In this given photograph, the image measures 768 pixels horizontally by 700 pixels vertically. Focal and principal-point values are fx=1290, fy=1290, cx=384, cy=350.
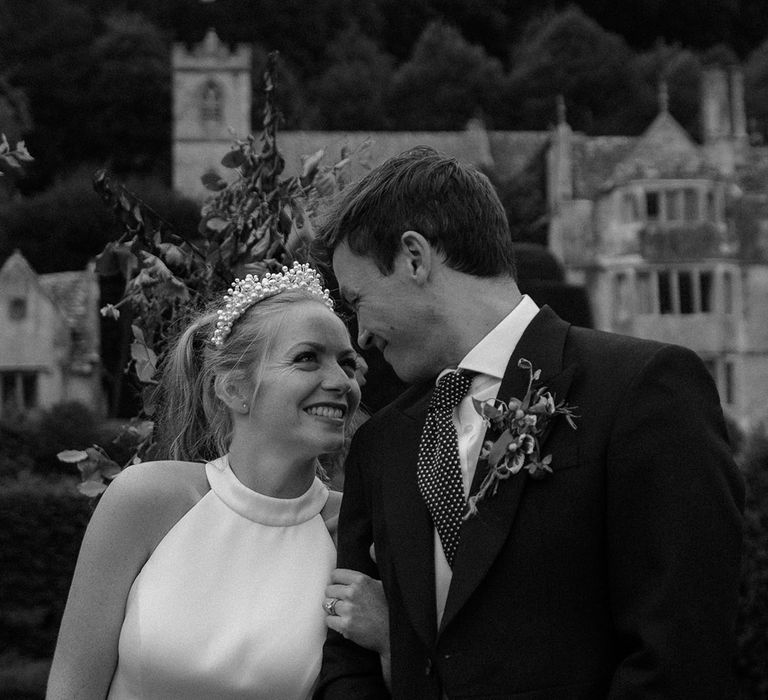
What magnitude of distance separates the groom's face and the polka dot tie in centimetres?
8

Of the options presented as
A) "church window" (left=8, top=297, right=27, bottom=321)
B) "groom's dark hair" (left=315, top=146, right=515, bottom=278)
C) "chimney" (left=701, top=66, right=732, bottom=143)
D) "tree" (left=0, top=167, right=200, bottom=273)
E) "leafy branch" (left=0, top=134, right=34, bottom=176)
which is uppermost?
"chimney" (left=701, top=66, right=732, bottom=143)

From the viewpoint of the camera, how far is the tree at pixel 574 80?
173 feet

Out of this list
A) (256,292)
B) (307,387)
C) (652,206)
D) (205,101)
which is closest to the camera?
(307,387)

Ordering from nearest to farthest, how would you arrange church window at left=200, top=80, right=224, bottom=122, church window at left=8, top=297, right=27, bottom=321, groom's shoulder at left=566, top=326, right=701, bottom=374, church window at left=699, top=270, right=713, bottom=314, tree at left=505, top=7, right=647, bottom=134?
groom's shoulder at left=566, top=326, right=701, bottom=374 < church window at left=8, top=297, right=27, bottom=321 < church window at left=699, top=270, right=713, bottom=314 < church window at left=200, top=80, right=224, bottom=122 < tree at left=505, top=7, right=647, bottom=134

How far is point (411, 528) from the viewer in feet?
10.3

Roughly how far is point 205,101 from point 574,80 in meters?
16.6

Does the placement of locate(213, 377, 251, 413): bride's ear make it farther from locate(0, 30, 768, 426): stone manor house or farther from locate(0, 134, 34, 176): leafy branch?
locate(0, 30, 768, 426): stone manor house

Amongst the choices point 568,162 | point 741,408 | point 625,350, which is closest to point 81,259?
point 568,162

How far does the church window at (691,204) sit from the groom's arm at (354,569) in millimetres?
33856

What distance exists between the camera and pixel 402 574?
3105 mm

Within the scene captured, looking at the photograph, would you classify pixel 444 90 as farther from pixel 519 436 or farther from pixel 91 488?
pixel 519 436

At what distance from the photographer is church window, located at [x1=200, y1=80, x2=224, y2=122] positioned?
44.8 m

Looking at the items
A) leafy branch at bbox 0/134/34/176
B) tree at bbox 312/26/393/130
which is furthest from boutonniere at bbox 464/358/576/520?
tree at bbox 312/26/393/130

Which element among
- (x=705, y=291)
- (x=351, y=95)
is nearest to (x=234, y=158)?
(x=705, y=291)
